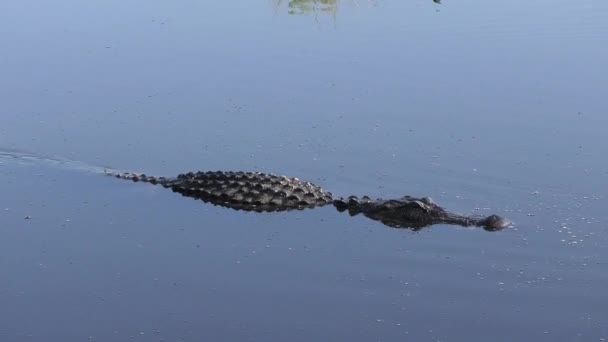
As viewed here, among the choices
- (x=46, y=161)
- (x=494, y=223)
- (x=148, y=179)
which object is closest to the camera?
(x=494, y=223)

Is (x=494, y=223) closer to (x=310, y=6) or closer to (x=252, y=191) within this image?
(x=252, y=191)

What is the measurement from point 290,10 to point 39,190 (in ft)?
24.6

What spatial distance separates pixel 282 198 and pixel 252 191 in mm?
317

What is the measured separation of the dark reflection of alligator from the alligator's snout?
6.9 inches

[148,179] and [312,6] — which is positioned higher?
[312,6]

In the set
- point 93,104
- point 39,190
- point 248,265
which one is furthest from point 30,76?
point 248,265

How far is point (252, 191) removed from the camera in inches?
450

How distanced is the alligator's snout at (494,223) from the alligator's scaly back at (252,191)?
1708 mm

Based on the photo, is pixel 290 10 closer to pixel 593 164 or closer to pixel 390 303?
pixel 593 164

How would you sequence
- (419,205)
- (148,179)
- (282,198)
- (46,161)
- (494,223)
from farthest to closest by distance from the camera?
1. (46,161)
2. (148,179)
3. (282,198)
4. (419,205)
5. (494,223)

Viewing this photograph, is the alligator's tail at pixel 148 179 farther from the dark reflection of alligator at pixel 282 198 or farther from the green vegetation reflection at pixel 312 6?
the green vegetation reflection at pixel 312 6

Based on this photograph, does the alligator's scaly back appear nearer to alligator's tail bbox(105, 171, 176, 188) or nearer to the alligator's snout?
alligator's tail bbox(105, 171, 176, 188)

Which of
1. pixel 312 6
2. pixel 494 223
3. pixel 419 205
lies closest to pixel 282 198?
pixel 419 205

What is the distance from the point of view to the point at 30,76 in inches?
595
